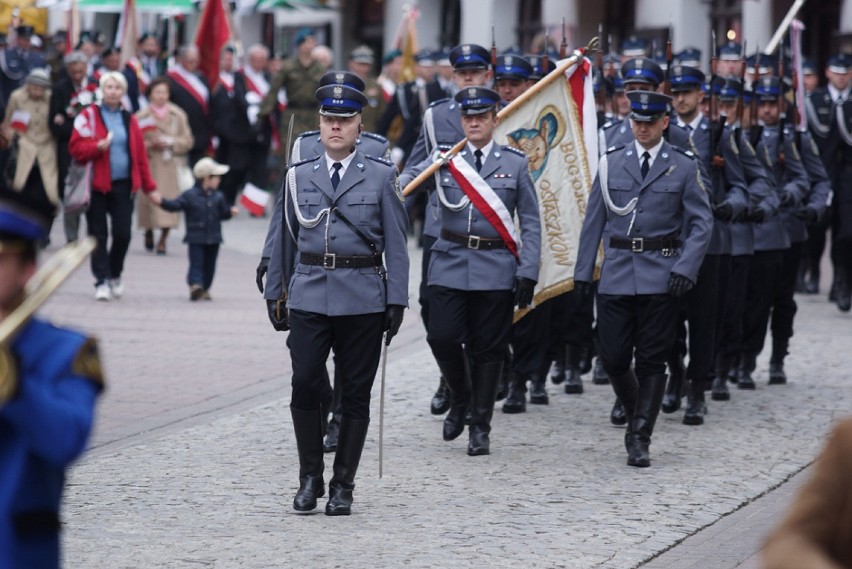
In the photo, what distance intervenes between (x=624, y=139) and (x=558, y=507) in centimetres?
317

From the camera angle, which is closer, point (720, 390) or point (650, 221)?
point (650, 221)

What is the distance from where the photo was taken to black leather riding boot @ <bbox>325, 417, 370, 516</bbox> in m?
7.52

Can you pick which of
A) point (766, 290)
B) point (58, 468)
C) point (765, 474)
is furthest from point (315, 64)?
point (58, 468)

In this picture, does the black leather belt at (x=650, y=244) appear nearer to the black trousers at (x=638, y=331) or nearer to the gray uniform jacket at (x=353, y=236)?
the black trousers at (x=638, y=331)

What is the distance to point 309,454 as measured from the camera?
7.61m

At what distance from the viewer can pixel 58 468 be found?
3.66m

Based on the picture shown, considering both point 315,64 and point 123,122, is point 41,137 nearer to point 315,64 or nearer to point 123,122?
point 123,122

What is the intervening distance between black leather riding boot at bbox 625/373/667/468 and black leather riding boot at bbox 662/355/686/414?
5.19ft

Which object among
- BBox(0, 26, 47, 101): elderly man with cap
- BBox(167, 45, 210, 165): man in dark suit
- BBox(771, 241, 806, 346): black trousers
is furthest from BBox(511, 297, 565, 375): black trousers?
BBox(0, 26, 47, 101): elderly man with cap

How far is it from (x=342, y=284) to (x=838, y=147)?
31.9 feet

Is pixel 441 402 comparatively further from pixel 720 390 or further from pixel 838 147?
pixel 838 147

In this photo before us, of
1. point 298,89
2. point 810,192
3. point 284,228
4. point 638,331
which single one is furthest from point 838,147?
point 284,228

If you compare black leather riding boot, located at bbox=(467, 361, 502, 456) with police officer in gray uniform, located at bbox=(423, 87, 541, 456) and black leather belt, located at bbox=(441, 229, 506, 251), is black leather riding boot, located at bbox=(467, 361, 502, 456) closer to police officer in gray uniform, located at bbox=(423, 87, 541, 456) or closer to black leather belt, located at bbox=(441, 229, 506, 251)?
police officer in gray uniform, located at bbox=(423, 87, 541, 456)

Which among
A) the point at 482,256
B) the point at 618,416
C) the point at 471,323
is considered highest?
the point at 482,256
